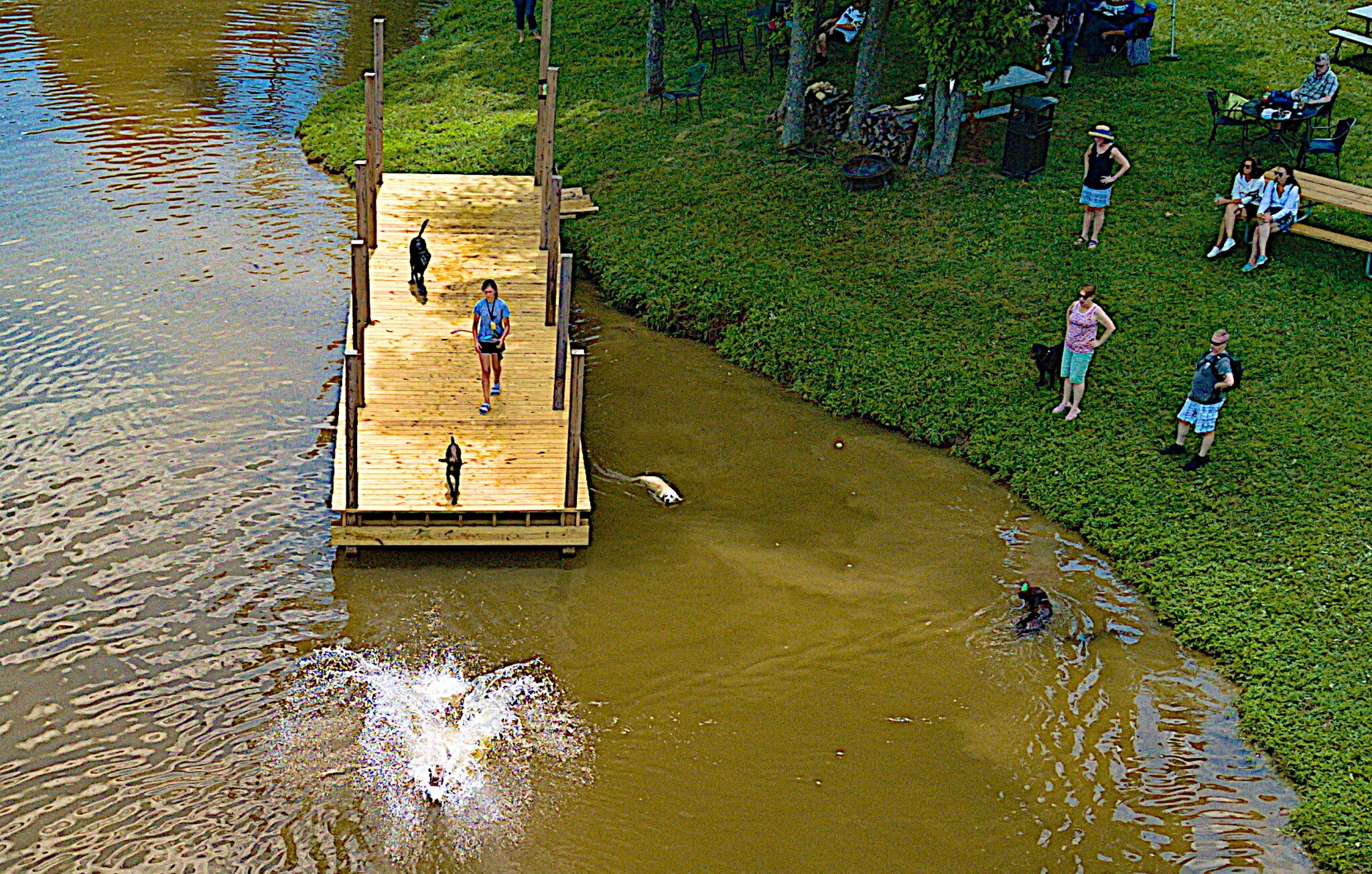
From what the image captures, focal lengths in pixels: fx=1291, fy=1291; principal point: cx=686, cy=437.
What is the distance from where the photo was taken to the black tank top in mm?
18969

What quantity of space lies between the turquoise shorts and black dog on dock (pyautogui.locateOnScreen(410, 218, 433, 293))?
8.93m

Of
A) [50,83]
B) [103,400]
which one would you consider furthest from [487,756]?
[50,83]

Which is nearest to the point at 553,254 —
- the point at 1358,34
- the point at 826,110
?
the point at 826,110

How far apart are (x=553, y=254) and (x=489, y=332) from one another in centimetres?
333

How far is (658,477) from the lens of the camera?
1595 cm

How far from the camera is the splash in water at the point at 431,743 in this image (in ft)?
36.7

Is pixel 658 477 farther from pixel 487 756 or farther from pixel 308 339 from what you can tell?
pixel 308 339

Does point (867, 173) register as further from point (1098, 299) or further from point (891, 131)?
point (1098, 299)

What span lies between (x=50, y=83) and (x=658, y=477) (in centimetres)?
2158

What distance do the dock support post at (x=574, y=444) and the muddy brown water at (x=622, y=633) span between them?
2.34 feet

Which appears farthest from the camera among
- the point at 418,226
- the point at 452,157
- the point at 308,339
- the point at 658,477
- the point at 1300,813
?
the point at 452,157

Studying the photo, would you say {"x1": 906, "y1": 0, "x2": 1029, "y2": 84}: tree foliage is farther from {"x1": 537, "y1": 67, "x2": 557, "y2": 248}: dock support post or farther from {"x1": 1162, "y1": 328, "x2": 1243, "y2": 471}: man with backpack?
{"x1": 1162, "y1": 328, "x2": 1243, "y2": 471}: man with backpack

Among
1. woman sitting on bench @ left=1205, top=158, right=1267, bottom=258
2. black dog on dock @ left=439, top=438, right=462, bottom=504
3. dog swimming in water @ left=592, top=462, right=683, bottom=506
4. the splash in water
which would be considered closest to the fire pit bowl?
woman sitting on bench @ left=1205, top=158, right=1267, bottom=258

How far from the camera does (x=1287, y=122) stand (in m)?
20.9
